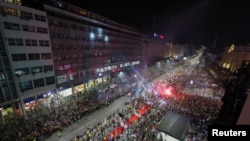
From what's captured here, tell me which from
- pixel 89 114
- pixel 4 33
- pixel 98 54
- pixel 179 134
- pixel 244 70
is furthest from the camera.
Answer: pixel 98 54

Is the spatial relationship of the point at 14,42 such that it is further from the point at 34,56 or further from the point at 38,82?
the point at 38,82

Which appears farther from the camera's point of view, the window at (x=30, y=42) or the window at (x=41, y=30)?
the window at (x=41, y=30)

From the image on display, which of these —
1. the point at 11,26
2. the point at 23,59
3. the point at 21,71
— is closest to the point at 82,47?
the point at 23,59

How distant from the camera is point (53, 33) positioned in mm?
29844

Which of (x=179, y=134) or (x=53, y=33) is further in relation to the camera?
(x=53, y=33)

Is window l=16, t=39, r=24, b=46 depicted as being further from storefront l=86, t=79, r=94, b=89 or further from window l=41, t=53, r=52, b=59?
storefront l=86, t=79, r=94, b=89

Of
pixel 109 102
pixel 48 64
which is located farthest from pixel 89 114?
pixel 48 64

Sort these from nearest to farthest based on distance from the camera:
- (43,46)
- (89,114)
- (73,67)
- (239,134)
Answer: (239,134)
(89,114)
(43,46)
(73,67)

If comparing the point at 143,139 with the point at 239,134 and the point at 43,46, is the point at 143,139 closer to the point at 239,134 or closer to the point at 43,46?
the point at 239,134

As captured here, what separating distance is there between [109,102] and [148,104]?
8802 millimetres

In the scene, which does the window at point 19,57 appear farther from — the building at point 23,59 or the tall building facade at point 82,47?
the tall building facade at point 82,47

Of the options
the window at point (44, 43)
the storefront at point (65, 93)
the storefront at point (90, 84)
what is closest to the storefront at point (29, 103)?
the storefront at point (65, 93)

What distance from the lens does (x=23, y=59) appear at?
2422cm

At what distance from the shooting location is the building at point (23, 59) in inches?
854
